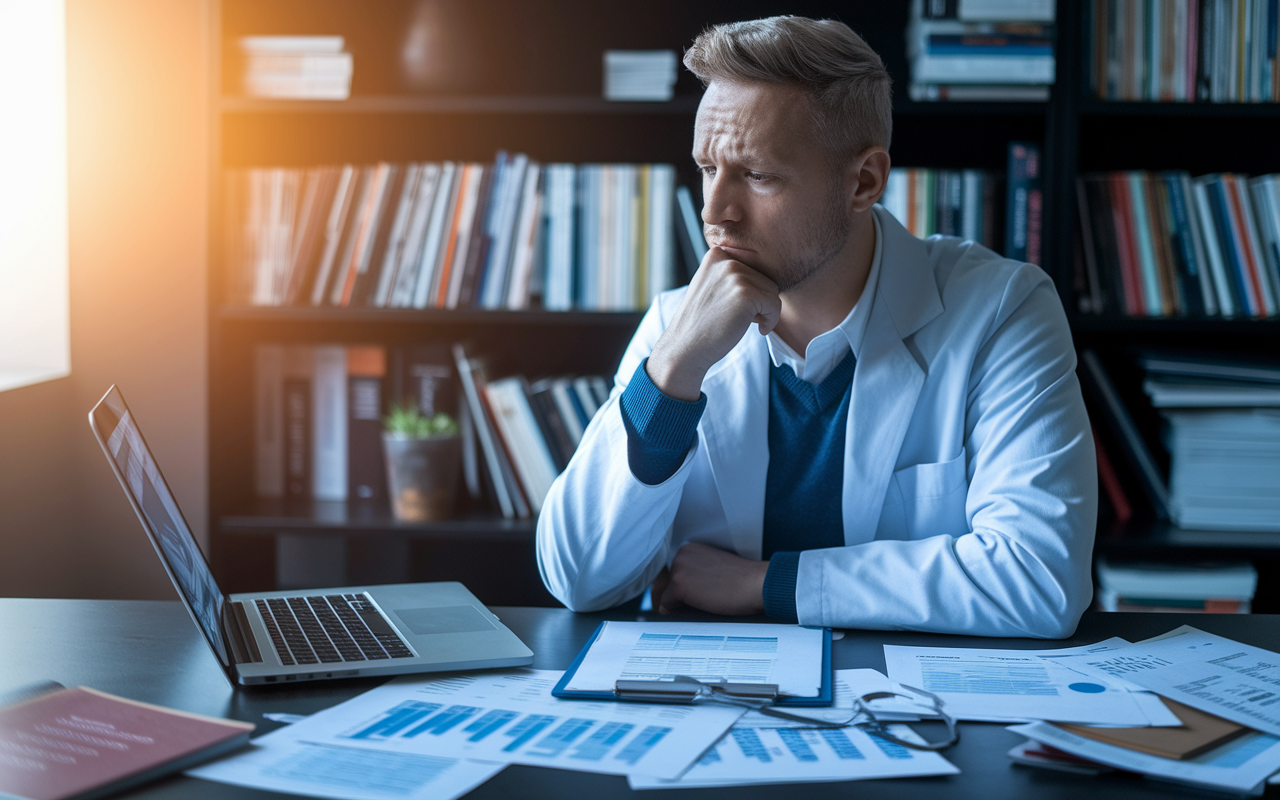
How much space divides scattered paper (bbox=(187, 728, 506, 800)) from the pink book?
20 millimetres

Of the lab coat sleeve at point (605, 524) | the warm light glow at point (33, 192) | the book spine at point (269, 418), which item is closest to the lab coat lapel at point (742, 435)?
the lab coat sleeve at point (605, 524)

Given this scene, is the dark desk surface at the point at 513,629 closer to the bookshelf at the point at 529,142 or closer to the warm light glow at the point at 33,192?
the bookshelf at the point at 529,142

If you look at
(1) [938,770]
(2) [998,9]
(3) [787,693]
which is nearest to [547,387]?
(2) [998,9]

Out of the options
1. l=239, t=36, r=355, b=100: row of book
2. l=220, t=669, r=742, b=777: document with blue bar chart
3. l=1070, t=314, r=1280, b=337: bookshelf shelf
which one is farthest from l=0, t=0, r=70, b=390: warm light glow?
l=1070, t=314, r=1280, b=337: bookshelf shelf

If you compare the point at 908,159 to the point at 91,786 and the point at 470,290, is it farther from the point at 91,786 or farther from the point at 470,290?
the point at 91,786

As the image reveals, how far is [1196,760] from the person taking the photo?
715 mm

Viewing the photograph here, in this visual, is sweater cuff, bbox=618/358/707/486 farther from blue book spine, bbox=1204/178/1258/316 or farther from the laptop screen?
blue book spine, bbox=1204/178/1258/316

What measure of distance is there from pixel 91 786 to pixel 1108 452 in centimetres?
200

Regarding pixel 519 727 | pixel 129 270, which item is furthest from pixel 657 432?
pixel 129 270

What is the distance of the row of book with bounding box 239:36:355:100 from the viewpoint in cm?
204

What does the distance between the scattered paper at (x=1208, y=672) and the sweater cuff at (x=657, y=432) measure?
0.49 meters

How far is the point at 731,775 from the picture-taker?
0.69 meters

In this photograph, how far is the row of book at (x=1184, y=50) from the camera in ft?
6.30

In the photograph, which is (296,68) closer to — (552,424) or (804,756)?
(552,424)
